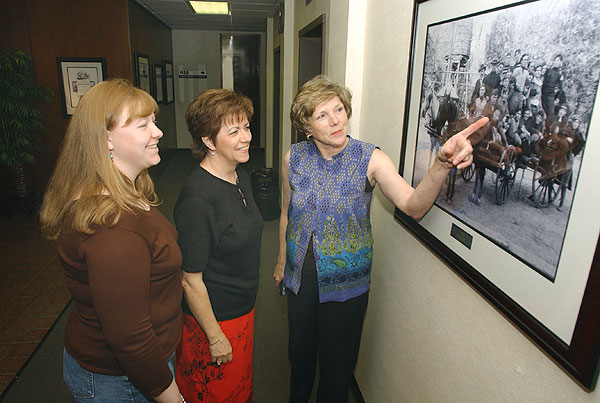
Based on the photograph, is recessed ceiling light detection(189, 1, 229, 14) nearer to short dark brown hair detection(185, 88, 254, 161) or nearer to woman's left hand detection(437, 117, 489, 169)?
short dark brown hair detection(185, 88, 254, 161)

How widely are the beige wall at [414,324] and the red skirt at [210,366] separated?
632 millimetres

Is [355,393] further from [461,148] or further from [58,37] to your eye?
[58,37]

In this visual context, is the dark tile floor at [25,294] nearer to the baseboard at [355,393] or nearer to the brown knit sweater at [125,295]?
the brown knit sweater at [125,295]

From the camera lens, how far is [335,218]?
1609mm

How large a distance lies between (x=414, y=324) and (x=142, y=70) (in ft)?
19.3

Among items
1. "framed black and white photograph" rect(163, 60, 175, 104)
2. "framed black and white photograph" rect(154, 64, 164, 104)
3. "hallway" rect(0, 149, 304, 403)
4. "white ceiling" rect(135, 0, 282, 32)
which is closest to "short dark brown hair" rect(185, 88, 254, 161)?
"hallway" rect(0, 149, 304, 403)

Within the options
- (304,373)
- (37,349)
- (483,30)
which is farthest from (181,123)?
(483,30)

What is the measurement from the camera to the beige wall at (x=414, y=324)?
96 cm

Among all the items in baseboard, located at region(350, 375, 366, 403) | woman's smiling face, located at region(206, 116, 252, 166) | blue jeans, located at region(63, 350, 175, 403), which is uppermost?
woman's smiling face, located at region(206, 116, 252, 166)

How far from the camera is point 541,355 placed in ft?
2.91

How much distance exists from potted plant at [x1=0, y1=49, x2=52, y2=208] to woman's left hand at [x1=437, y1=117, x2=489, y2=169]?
4.98 meters

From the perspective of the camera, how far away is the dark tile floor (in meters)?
2.62

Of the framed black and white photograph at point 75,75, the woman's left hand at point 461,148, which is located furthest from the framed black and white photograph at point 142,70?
the woman's left hand at point 461,148

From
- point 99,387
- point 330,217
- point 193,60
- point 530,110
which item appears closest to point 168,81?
point 193,60
